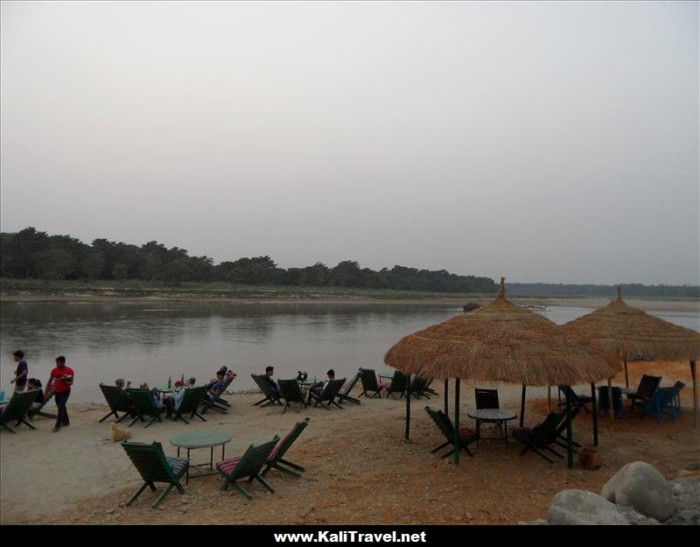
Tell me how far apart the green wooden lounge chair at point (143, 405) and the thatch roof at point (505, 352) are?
174 inches

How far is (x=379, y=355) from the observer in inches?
872

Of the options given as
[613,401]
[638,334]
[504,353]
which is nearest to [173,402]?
[504,353]

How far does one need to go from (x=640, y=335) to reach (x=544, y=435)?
4122mm

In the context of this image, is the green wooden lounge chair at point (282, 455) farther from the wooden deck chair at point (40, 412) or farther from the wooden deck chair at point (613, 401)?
the wooden deck chair at point (613, 401)

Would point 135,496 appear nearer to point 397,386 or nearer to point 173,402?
point 173,402

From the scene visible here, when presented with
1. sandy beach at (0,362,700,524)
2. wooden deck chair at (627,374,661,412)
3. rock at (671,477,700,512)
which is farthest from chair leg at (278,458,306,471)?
wooden deck chair at (627,374,661,412)

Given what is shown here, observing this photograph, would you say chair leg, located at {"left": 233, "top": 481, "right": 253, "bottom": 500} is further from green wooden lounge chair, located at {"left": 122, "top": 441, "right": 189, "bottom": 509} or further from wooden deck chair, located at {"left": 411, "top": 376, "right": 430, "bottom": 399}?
wooden deck chair, located at {"left": 411, "top": 376, "right": 430, "bottom": 399}

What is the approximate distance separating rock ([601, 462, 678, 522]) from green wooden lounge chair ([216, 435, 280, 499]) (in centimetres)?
370

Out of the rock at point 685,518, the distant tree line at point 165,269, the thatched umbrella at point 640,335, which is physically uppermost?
the distant tree line at point 165,269

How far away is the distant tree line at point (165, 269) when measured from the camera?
193ft

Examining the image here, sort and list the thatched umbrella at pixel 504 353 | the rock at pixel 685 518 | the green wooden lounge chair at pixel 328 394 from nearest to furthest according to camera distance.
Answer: the rock at pixel 685 518 < the thatched umbrella at pixel 504 353 < the green wooden lounge chair at pixel 328 394

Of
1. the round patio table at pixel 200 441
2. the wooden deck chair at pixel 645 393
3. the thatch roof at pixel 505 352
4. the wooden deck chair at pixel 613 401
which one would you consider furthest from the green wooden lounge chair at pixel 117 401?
the wooden deck chair at pixel 645 393

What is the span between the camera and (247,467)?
5895 mm
